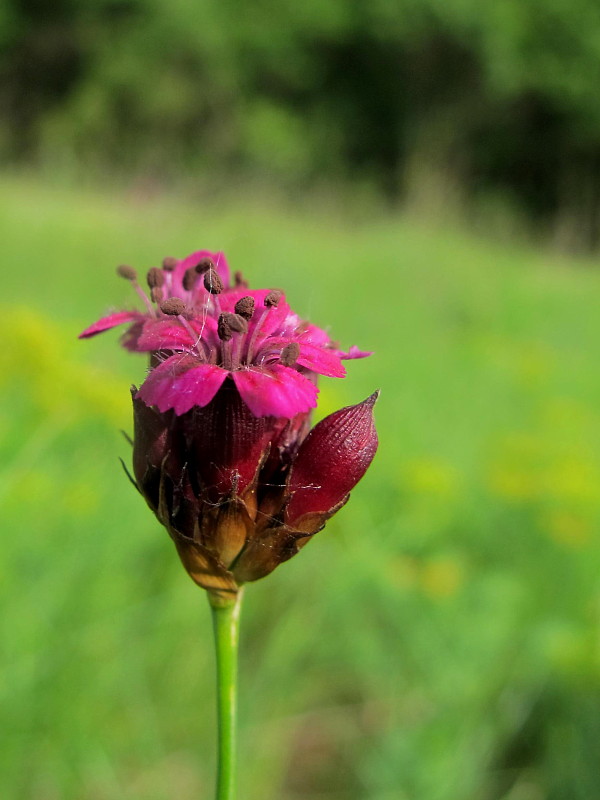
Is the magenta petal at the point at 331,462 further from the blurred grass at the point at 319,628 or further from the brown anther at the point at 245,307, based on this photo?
the blurred grass at the point at 319,628

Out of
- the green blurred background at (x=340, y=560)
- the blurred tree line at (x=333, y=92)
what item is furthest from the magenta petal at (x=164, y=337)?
the blurred tree line at (x=333, y=92)

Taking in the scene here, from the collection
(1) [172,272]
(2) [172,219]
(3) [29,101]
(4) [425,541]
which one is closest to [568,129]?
(3) [29,101]

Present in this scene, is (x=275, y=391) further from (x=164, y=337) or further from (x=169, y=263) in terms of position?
(x=169, y=263)

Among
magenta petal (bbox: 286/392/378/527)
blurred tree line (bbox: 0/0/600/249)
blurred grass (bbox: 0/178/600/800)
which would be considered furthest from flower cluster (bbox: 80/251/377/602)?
blurred tree line (bbox: 0/0/600/249)

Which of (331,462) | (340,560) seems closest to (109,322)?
(331,462)

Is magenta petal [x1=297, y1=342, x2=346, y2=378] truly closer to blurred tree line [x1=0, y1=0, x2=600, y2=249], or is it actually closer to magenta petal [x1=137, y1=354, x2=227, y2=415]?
magenta petal [x1=137, y1=354, x2=227, y2=415]

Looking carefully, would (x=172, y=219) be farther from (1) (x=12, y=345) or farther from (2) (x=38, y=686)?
(2) (x=38, y=686)
